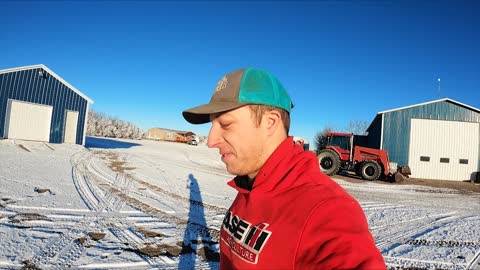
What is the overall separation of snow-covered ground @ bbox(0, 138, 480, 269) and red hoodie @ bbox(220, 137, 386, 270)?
9.21 ft

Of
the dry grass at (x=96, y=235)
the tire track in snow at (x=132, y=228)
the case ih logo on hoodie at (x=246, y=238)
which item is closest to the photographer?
the case ih logo on hoodie at (x=246, y=238)

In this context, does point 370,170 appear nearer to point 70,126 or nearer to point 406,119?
point 406,119

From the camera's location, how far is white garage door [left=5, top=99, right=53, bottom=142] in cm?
1566

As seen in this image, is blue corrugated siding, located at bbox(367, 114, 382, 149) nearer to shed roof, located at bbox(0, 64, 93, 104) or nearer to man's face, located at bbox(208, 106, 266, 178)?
shed roof, located at bbox(0, 64, 93, 104)

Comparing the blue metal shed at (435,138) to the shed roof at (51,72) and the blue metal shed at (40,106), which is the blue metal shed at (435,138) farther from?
the blue metal shed at (40,106)

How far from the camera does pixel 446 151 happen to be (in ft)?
65.3

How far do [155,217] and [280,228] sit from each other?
16.5 feet

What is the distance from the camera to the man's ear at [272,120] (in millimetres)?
1300

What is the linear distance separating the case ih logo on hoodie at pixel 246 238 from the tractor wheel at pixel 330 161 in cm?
1477

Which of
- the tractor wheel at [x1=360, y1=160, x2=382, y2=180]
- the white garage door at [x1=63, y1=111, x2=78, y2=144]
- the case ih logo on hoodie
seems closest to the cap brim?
the case ih logo on hoodie

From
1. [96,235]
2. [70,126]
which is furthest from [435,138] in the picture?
[70,126]

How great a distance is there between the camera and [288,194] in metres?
1.10

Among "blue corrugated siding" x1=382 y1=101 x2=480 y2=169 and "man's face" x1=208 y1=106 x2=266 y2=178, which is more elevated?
"blue corrugated siding" x1=382 y1=101 x2=480 y2=169

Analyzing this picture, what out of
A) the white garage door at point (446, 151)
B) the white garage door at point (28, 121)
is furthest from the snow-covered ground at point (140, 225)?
the white garage door at point (446, 151)
